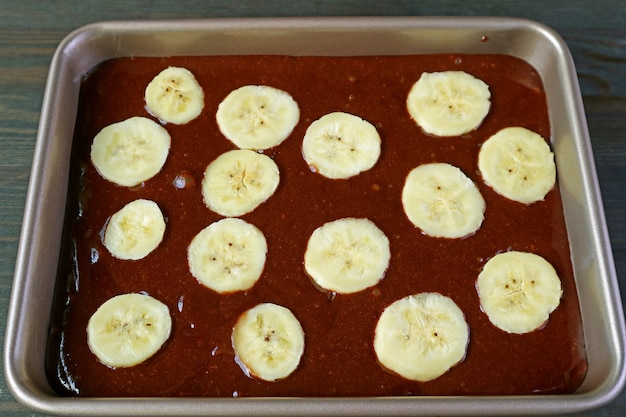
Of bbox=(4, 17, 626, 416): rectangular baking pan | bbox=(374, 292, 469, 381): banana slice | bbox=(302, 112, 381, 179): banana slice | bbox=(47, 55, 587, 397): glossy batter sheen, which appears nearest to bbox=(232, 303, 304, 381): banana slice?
bbox=(47, 55, 587, 397): glossy batter sheen

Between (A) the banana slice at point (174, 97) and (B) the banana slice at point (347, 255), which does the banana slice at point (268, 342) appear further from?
(A) the banana slice at point (174, 97)

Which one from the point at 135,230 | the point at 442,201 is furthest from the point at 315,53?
the point at 135,230

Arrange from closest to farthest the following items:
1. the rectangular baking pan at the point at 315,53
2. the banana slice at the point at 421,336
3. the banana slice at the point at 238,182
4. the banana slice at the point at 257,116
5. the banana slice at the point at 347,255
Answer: the rectangular baking pan at the point at 315,53
the banana slice at the point at 421,336
the banana slice at the point at 347,255
the banana slice at the point at 238,182
the banana slice at the point at 257,116

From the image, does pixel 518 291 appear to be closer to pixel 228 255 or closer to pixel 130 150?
pixel 228 255

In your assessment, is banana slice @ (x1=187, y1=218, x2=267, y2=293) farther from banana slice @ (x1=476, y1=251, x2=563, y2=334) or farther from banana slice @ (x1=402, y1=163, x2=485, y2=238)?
banana slice @ (x1=476, y1=251, x2=563, y2=334)

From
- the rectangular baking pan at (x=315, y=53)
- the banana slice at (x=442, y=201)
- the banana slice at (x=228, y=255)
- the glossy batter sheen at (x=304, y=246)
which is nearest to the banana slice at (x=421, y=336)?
the glossy batter sheen at (x=304, y=246)

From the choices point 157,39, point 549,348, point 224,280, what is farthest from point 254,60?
point 549,348
